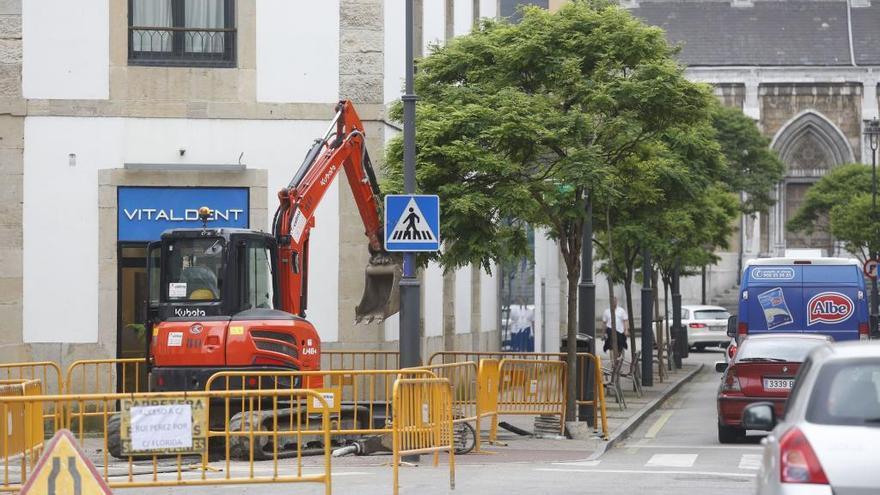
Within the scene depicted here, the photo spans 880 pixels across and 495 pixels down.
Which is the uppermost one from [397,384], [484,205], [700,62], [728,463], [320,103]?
[700,62]

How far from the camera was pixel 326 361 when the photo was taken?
2428 cm

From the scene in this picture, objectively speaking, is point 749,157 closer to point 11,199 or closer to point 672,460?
point 11,199

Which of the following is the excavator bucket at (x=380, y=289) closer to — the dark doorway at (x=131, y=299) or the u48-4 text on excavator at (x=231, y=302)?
the u48-4 text on excavator at (x=231, y=302)

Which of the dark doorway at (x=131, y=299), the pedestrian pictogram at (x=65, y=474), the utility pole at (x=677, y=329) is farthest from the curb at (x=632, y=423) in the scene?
the pedestrian pictogram at (x=65, y=474)

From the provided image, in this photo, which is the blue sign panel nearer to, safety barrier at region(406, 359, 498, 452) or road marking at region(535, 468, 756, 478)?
safety barrier at region(406, 359, 498, 452)

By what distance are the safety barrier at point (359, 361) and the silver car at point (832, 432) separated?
1445 cm

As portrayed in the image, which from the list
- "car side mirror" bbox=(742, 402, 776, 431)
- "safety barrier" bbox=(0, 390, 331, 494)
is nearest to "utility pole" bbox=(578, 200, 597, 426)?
"safety barrier" bbox=(0, 390, 331, 494)

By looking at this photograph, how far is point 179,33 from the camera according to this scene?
24.7 metres

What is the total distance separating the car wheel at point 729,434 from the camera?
21.2m

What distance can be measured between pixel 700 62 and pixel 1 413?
7805cm

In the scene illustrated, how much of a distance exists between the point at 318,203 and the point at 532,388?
3786mm

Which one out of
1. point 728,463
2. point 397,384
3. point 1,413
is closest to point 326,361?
point 728,463

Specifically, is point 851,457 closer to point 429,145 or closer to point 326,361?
point 429,145

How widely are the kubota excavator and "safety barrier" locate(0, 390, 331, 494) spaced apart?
3.36 feet
